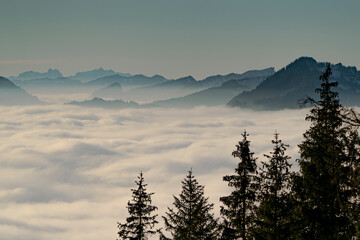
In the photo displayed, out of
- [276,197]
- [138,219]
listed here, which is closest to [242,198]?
[276,197]

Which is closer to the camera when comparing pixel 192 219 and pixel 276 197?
pixel 276 197

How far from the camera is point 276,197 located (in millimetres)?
17906

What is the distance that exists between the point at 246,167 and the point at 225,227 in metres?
4.18

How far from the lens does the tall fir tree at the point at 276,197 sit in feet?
57.8

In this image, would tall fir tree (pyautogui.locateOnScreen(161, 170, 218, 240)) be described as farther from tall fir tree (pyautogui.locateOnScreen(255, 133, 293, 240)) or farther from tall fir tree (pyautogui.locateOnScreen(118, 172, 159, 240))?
tall fir tree (pyautogui.locateOnScreen(255, 133, 293, 240))

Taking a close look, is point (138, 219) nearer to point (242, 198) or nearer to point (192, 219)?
point (192, 219)

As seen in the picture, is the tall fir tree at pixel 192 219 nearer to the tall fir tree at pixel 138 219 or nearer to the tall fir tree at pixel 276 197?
the tall fir tree at pixel 138 219

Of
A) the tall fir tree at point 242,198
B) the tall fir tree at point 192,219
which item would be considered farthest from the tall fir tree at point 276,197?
the tall fir tree at point 192,219

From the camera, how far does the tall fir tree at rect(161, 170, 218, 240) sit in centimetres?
2331

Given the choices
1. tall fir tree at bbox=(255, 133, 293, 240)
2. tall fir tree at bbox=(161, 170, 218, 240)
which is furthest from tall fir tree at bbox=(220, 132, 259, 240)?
tall fir tree at bbox=(161, 170, 218, 240)

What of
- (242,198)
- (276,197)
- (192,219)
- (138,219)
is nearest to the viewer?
(276,197)

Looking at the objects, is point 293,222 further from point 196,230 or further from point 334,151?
point 334,151

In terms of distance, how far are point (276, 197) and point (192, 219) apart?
314 inches

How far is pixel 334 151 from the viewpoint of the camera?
632 centimetres
